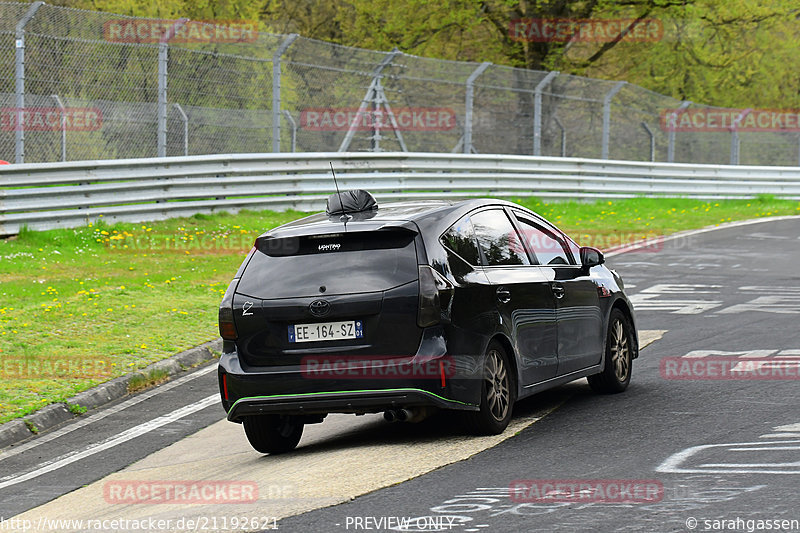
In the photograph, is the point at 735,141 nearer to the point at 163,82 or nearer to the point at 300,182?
the point at 300,182

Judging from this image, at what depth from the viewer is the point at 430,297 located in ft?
23.7

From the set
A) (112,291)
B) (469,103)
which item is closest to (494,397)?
(112,291)

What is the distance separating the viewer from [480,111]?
86.5 feet

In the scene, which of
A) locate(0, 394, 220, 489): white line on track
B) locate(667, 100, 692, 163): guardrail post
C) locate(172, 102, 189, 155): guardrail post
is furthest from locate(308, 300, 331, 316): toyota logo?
locate(667, 100, 692, 163): guardrail post

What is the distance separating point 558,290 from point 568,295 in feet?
0.52

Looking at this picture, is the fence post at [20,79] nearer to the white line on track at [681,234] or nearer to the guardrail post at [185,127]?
the guardrail post at [185,127]

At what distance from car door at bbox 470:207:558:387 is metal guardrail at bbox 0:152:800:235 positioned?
948cm

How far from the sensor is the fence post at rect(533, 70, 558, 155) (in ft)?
89.8

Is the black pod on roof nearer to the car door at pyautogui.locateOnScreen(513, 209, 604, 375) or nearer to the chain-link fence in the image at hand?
the car door at pyautogui.locateOnScreen(513, 209, 604, 375)

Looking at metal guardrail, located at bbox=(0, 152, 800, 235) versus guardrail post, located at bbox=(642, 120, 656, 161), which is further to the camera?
guardrail post, located at bbox=(642, 120, 656, 161)

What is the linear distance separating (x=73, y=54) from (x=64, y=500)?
39.4 feet

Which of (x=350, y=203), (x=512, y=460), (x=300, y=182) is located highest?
(x=350, y=203)

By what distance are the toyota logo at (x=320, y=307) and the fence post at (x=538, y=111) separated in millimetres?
20691

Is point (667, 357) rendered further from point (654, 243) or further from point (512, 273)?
point (654, 243)
